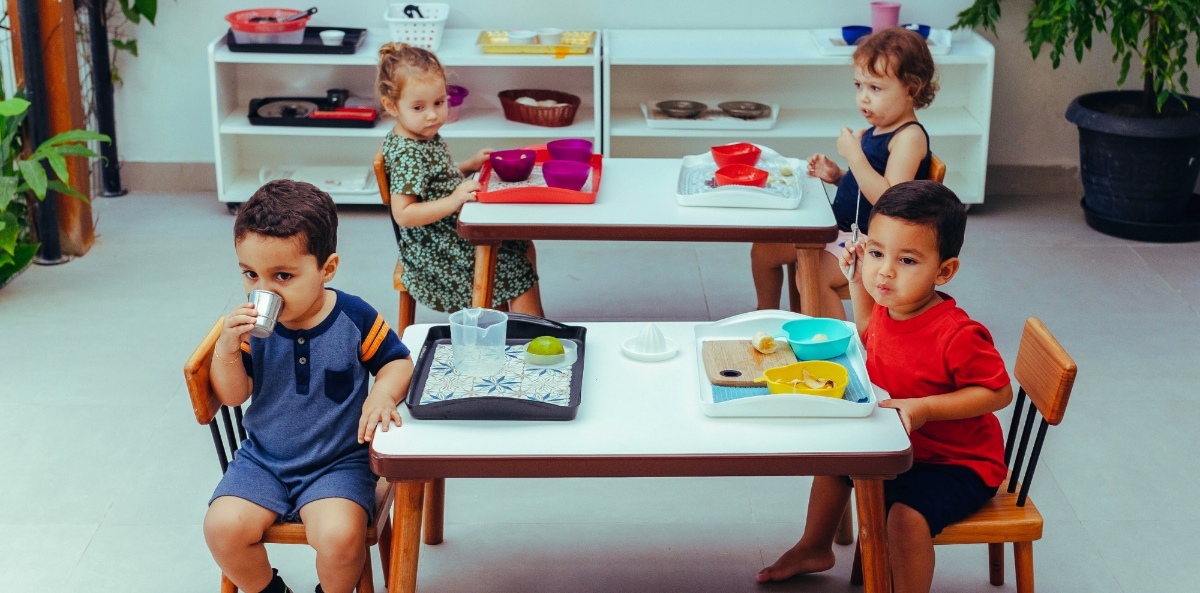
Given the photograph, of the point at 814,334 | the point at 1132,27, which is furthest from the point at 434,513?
the point at 1132,27

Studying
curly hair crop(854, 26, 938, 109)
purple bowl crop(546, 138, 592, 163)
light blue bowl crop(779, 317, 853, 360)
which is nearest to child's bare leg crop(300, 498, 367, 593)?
light blue bowl crop(779, 317, 853, 360)

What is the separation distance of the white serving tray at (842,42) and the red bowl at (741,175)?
1.54 m

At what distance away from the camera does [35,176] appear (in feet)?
11.9

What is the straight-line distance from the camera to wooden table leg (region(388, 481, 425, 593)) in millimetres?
1759

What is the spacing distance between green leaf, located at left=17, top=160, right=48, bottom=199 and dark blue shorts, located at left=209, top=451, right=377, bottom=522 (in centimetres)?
206

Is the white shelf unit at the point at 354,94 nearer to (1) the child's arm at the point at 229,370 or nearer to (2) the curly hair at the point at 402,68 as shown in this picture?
(2) the curly hair at the point at 402,68

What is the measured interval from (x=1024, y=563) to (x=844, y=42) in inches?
109

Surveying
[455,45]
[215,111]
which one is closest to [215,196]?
[215,111]

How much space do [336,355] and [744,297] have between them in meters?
2.08

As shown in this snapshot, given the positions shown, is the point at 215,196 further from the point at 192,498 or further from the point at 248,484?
the point at 248,484

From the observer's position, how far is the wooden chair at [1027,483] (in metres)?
1.84

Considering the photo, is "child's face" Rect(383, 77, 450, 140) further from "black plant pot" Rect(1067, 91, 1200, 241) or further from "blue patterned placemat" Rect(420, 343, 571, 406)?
"black plant pot" Rect(1067, 91, 1200, 241)

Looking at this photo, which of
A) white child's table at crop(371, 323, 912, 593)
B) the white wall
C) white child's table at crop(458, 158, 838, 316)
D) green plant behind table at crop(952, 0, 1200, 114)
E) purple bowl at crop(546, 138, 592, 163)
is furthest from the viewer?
the white wall

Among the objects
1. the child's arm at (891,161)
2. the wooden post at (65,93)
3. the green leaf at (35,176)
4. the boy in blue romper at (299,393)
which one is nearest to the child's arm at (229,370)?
the boy in blue romper at (299,393)
